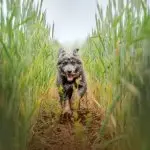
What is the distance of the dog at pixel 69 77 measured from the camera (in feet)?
12.7

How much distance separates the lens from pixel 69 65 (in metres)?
3.95

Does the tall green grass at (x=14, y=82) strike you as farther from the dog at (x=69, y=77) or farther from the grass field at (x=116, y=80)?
the dog at (x=69, y=77)

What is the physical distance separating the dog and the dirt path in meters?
0.14

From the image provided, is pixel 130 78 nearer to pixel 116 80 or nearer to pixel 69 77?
pixel 116 80

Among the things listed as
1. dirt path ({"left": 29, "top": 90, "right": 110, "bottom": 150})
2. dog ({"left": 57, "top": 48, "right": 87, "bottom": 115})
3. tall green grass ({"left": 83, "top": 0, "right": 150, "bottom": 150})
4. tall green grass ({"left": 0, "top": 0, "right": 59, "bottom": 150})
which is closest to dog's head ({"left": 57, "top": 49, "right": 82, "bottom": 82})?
dog ({"left": 57, "top": 48, "right": 87, "bottom": 115})

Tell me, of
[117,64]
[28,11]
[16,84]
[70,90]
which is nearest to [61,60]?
[70,90]

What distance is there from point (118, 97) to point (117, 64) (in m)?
0.26

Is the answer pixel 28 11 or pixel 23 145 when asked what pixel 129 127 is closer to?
pixel 23 145

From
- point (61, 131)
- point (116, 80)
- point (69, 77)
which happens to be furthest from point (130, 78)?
point (69, 77)

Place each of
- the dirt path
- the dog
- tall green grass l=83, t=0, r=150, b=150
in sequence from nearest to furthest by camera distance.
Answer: tall green grass l=83, t=0, r=150, b=150 < the dirt path < the dog

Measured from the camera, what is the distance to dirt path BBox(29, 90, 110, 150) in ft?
8.04

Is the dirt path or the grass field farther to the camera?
the dirt path

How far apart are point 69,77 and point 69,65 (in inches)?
5.0

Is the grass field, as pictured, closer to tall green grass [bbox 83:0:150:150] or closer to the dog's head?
tall green grass [bbox 83:0:150:150]
